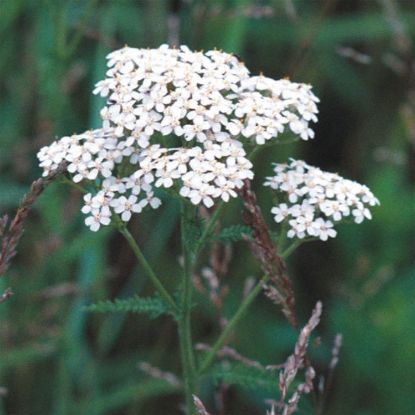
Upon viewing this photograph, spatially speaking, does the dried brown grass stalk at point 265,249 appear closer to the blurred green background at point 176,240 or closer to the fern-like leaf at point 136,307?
the fern-like leaf at point 136,307

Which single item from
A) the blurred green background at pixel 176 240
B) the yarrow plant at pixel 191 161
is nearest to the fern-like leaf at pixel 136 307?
the yarrow plant at pixel 191 161

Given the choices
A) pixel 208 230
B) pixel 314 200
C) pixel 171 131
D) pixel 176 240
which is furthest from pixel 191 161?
pixel 176 240

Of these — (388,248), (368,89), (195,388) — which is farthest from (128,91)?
(368,89)

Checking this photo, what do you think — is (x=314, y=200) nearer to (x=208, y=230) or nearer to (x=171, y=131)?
(x=208, y=230)

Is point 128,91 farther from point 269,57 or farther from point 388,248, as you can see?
→ point 269,57

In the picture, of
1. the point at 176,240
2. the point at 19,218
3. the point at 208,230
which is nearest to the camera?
the point at 19,218

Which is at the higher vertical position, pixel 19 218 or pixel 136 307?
pixel 19 218

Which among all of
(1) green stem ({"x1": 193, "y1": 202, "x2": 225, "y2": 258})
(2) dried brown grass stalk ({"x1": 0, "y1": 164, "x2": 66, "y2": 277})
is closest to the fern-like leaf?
(1) green stem ({"x1": 193, "y1": 202, "x2": 225, "y2": 258})
